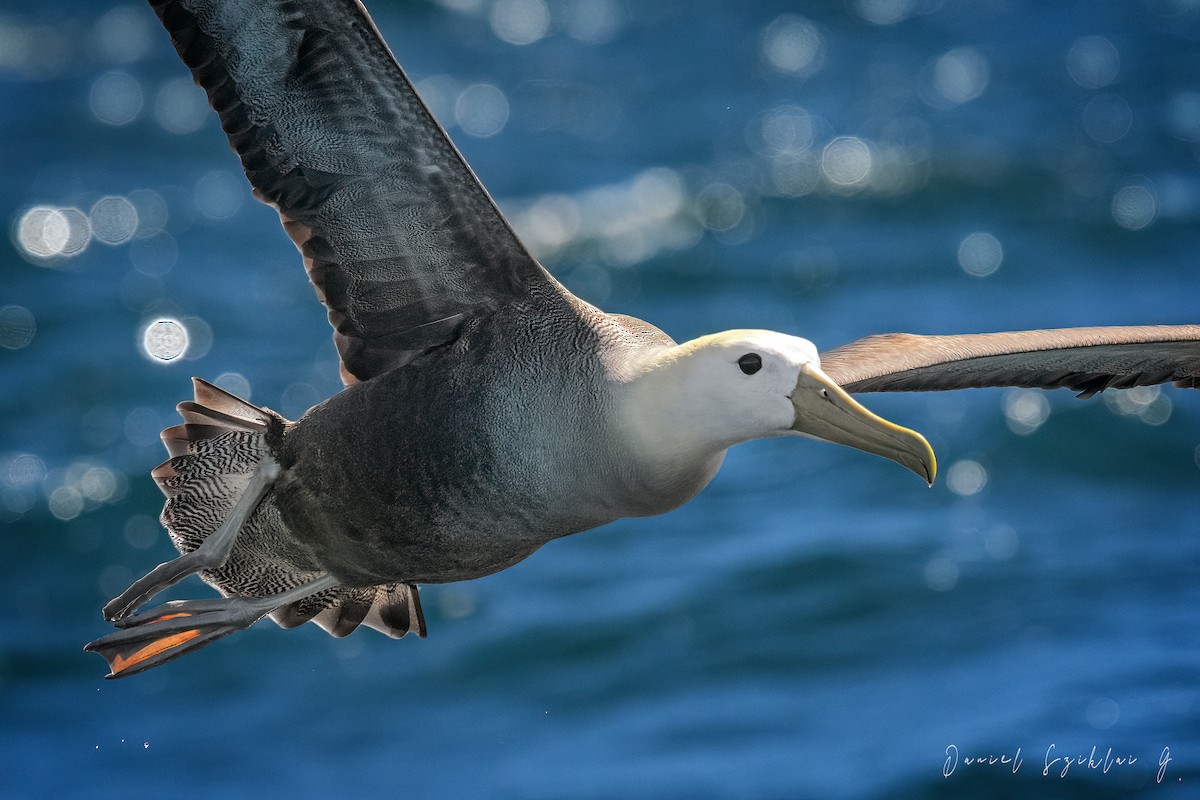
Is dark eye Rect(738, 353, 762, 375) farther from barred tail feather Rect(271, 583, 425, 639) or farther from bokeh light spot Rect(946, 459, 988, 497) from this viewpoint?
bokeh light spot Rect(946, 459, 988, 497)

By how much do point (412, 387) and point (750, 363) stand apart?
1.66 m

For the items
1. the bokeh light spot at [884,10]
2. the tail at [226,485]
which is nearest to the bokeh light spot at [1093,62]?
the bokeh light spot at [884,10]

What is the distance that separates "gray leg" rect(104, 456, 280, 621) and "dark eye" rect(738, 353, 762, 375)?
2.48 metres

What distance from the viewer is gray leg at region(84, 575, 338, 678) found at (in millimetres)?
7922

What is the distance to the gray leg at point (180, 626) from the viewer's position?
7.92 metres

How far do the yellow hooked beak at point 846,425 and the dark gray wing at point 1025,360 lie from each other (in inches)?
48.9

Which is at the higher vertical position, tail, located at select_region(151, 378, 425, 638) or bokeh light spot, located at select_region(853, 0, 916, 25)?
bokeh light spot, located at select_region(853, 0, 916, 25)

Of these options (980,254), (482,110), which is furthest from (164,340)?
(980,254)

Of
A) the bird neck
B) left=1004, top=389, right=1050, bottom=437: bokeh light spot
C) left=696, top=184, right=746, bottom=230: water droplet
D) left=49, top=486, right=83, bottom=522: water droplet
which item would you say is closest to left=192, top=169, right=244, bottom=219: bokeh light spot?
left=49, top=486, right=83, bottom=522: water droplet

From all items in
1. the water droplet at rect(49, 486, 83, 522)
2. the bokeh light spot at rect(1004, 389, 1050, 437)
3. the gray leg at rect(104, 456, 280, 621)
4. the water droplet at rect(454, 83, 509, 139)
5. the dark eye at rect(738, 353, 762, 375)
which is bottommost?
the water droplet at rect(49, 486, 83, 522)

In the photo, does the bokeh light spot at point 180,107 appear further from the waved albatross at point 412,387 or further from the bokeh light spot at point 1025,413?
the waved albatross at point 412,387

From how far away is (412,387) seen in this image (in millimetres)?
7301

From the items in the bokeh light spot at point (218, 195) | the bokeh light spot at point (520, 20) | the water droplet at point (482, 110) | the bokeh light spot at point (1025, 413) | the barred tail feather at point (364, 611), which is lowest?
the bokeh light spot at point (1025, 413)

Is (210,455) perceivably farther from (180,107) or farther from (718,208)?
(180,107)
